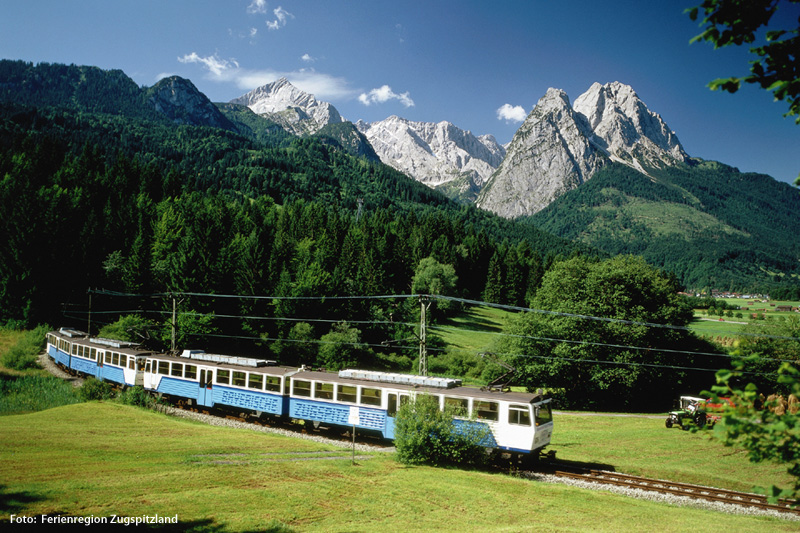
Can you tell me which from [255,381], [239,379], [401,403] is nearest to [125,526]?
[401,403]

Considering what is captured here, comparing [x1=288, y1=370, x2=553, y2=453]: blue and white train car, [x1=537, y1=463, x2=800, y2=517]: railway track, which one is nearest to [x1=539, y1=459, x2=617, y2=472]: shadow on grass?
[x1=537, y1=463, x2=800, y2=517]: railway track

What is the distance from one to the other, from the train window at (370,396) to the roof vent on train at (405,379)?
0.87 m

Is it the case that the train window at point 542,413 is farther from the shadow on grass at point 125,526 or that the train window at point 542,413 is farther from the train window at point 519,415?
the shadow on grass at point 125,526

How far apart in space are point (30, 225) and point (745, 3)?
2910 inches

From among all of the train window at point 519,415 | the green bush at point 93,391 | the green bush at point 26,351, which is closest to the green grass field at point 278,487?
the train window at point 519,415

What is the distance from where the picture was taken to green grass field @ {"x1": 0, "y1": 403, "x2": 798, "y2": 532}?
13125 millimetres

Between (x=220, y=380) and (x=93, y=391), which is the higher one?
(x=220, y=380)

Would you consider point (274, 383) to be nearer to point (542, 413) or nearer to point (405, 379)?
point (405, 379)

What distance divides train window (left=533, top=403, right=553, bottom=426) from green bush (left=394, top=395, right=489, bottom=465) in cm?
246

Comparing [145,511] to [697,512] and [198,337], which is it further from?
[198,337]

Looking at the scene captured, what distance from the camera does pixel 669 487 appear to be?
20453 millimetres

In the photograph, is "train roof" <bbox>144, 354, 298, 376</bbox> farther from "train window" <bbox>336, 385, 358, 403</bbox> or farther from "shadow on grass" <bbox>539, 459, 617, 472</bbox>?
"shadow on grass" <bbox>539, 459, 617, 472</bbox>

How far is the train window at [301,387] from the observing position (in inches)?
1087

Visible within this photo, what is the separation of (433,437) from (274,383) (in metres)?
11.7
